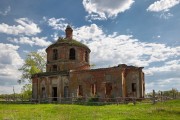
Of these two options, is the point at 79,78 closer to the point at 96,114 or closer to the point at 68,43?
the point at 68,43

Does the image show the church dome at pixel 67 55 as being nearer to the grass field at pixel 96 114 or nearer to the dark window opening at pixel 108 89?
the dark window opening at pixel 108 89

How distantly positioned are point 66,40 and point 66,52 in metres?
2.83

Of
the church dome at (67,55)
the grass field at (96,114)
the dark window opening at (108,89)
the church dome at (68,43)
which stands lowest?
the grass field at (96,114)

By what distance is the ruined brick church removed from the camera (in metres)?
40.1

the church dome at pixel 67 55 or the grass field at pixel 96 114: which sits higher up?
the church dome at pixel 67 55

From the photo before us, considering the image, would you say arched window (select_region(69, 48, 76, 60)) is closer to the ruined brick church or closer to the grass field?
the ruined brick church

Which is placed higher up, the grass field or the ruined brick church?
the ruined brick church

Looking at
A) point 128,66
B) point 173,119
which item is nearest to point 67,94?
point 128,66

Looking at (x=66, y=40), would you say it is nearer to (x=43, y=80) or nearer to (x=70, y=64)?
(x=70, y=64)

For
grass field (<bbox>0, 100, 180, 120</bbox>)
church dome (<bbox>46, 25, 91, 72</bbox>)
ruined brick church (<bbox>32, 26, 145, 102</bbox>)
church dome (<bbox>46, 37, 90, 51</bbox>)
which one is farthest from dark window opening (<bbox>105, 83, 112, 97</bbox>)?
grass field (<bbox>0, 100, 180, 120</bbox>)

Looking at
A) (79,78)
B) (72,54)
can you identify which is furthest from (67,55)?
(79,78)

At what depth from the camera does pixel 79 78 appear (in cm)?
4338

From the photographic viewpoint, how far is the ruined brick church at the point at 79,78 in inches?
1578

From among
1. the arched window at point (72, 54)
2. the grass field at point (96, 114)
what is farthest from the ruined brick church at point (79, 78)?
the grass field at point (96, 114)
